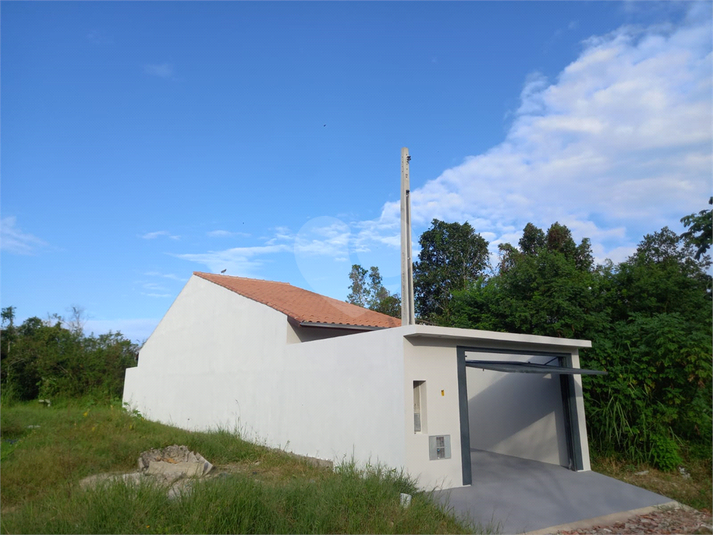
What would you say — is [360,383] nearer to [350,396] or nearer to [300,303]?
[350,396]

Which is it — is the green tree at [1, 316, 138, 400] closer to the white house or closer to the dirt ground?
the white house

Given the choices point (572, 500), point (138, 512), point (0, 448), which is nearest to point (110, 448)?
point (0, 448)

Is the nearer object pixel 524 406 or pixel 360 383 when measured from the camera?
pixel 360 383

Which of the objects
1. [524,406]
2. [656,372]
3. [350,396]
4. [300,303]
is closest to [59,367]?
[300,303]

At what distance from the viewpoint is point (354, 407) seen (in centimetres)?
863

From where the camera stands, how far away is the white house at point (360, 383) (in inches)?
310

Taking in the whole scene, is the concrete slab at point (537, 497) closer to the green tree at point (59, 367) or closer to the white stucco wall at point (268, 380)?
the white stucco wall at point (268, 380)

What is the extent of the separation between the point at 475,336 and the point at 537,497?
8.89 feet

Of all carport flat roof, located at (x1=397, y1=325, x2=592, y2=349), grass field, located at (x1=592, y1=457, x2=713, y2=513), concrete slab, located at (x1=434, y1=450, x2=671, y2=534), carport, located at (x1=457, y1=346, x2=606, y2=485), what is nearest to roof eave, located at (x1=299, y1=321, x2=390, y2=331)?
carport, located at (x1=457, y1=346, x2=606, y2=485)

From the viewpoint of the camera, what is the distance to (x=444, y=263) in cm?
2594

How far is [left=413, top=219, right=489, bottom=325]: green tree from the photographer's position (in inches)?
1002

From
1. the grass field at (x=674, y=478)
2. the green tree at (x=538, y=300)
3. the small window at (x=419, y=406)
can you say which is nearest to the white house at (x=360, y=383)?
the small window at (x=419, y=406)

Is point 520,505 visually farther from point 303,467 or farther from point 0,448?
point 0,448

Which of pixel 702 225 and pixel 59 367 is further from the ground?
pixel 702 225
